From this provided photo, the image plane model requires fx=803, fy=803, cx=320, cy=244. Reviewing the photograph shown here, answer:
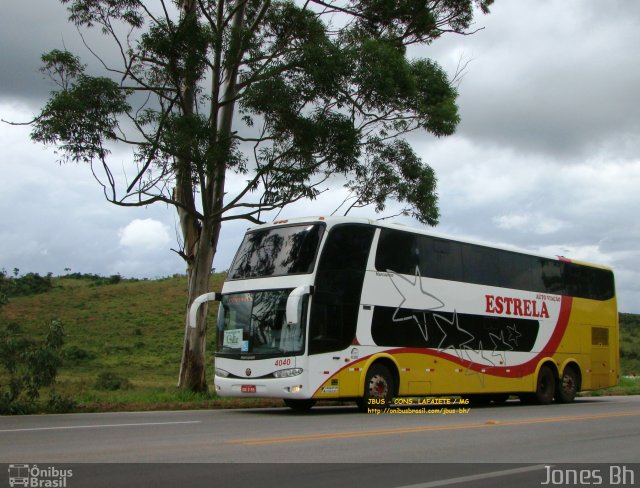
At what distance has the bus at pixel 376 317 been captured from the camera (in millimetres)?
15477

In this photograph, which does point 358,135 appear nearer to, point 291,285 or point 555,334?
point 291,285

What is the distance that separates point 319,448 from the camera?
10.0 metres

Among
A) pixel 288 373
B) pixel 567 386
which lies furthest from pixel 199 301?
pixel 567 386

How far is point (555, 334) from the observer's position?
71.5 ft

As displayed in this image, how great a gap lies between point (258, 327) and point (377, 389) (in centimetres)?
281

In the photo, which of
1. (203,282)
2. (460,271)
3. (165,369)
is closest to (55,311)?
(165,369)

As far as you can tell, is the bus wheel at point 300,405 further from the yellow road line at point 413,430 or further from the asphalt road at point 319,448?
the yellow road line at point 413,430

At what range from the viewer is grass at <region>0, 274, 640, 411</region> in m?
19.1

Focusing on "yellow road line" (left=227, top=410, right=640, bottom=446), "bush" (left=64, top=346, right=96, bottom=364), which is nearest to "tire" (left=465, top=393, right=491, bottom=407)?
"yellow road line" (left=227, top=410, right=640, bottom=446)

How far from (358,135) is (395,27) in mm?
4272

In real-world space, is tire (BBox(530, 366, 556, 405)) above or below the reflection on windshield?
below
